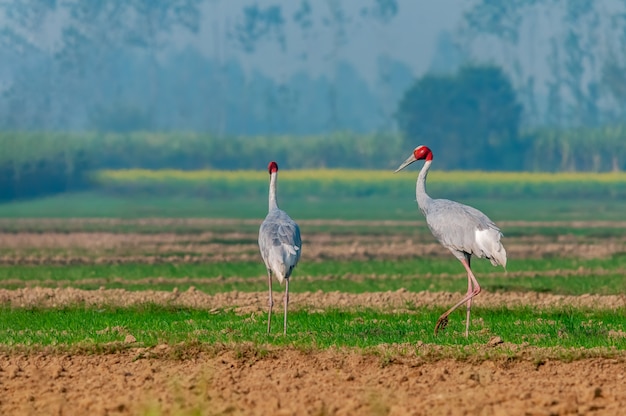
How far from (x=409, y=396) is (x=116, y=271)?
1677cm

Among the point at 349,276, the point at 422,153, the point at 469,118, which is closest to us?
the point at 422,153

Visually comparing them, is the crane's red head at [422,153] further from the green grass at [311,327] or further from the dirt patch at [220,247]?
the dirt patch at [220,247]

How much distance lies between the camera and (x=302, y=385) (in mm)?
11445

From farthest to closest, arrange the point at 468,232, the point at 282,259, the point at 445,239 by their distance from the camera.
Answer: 1. the point at 445,239
2. the point at 468,232
3. the point at 282,259

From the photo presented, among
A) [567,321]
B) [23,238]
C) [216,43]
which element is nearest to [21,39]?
[216,43]

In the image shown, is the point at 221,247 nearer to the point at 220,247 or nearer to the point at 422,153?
the point at 220,247

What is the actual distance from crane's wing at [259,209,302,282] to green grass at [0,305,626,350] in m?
0.78

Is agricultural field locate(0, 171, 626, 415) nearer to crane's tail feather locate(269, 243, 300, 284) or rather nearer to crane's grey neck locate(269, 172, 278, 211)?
crane's tail feather locate(269, 243, 300, 284)

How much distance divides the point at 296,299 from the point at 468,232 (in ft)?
18.6

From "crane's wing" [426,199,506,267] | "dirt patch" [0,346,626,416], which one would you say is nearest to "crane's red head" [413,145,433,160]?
"crane's wing" [426,199,506,267]

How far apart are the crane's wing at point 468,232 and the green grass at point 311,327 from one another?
3.22 feet

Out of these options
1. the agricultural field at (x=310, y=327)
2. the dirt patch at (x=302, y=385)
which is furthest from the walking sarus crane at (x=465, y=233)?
the dirt patch at (x=302, y=385)

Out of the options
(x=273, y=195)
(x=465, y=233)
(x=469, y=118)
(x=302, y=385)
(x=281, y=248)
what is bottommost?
(x=302, y=385)

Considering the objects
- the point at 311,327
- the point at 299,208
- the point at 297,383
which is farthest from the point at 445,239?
the point at 299,208
